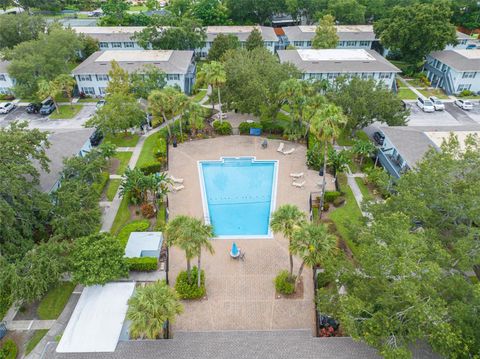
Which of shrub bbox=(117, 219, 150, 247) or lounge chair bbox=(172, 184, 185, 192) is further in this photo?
lounge chair bbox=(172, 184, 185, 192)

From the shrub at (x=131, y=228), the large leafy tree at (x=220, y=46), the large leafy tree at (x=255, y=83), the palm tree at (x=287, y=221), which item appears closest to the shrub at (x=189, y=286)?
the shrub at (x=131, y=228)

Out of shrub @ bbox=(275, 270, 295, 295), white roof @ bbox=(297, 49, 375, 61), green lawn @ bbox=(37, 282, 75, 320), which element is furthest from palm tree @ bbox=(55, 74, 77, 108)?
shrub @ bbox=(275, 270, 295, 295)

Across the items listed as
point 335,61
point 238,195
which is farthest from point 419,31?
point 238,195

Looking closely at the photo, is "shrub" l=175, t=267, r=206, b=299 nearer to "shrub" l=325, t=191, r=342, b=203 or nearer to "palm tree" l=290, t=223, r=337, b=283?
"palm tree" l=290, t=223, r=337, b=283

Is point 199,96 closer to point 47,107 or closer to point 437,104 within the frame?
point 47,107

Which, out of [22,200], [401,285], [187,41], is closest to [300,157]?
[401,285]

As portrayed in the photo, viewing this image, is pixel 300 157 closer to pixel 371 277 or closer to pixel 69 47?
pixel 371 277
